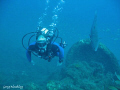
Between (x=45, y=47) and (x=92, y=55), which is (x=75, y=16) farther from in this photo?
(x=45, y=47)

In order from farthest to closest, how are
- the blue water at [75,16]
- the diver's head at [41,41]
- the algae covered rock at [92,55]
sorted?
1. the blue water at [75,16]
2. the algae covered rock at [92,55]
3. the diver's head at [41,41]

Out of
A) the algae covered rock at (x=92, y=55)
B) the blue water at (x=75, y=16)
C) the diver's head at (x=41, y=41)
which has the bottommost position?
the diver's head at (x=41, y=41)

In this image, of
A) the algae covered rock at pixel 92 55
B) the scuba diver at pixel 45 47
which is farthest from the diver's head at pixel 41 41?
the algae covered rock at pixel 92 55

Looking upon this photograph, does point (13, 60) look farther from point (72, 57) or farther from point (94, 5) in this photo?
point (94, 5)

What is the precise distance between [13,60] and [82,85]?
13456 mm

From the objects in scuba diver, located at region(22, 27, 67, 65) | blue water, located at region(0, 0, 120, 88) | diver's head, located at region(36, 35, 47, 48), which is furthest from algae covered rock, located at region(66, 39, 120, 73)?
blue water, located at region(0, 0, 120, 88)

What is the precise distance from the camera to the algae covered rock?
861 centimetres

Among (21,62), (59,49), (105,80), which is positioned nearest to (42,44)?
(59,49)

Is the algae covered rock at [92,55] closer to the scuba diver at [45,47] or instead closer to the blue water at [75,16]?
the scuba diver at [45,47]

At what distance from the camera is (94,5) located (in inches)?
3250

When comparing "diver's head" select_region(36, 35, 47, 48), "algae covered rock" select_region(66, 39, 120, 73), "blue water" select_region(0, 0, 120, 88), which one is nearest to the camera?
"diver's head" select_region(36, 35, 47, 48)

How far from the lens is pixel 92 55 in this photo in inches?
383

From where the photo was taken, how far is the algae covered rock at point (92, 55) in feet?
28.2

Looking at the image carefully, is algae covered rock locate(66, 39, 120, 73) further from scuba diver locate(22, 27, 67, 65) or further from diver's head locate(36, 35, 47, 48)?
diver's head locate(36, 35, 47, 48)
